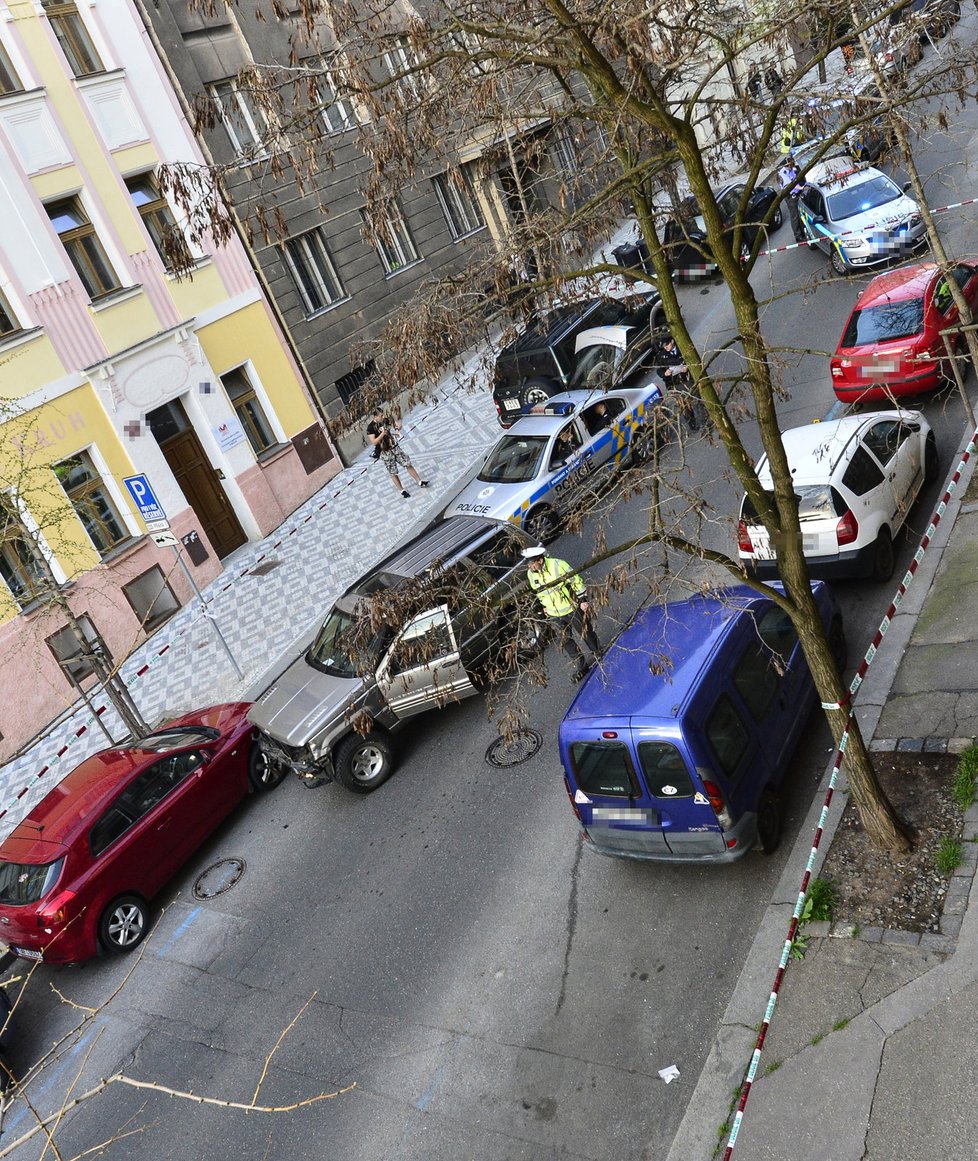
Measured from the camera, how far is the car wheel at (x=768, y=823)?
8.20 meters

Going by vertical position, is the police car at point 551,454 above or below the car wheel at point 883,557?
above

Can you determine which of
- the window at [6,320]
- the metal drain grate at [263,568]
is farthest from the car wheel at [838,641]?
the window at [6,320]

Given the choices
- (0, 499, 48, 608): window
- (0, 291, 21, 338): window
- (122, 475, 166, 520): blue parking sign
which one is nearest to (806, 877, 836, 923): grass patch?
(122, 475, 166, 520): blue parking sign

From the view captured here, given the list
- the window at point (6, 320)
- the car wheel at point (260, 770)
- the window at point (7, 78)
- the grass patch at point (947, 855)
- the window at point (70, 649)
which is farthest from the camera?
the window at point (7, 78)

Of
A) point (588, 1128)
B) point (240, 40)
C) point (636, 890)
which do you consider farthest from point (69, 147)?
point (588, 1128)

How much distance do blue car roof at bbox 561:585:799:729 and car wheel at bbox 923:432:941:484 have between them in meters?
4.34

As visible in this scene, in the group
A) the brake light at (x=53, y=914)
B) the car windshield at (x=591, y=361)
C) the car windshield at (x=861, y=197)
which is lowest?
the brake light at (x=53, y=914)

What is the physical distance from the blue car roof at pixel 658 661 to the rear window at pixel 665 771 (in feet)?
0.79

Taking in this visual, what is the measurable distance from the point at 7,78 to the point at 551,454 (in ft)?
35.9

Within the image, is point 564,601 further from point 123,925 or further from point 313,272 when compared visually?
point 313,272

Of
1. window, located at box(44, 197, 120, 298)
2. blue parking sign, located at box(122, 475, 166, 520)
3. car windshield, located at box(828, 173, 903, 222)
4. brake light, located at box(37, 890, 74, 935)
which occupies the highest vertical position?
window, located at box(44, 197, 120, 298)

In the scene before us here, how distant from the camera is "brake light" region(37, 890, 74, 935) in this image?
10242 mm

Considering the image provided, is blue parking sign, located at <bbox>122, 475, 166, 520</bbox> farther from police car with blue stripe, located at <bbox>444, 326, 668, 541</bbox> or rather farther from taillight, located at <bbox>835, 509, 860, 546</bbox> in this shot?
taillight, located at <bbox>835, 509, 860, 546</bbox>

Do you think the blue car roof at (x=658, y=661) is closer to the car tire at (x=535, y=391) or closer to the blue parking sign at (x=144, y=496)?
the blue parking sign at (x=144, y=496)
